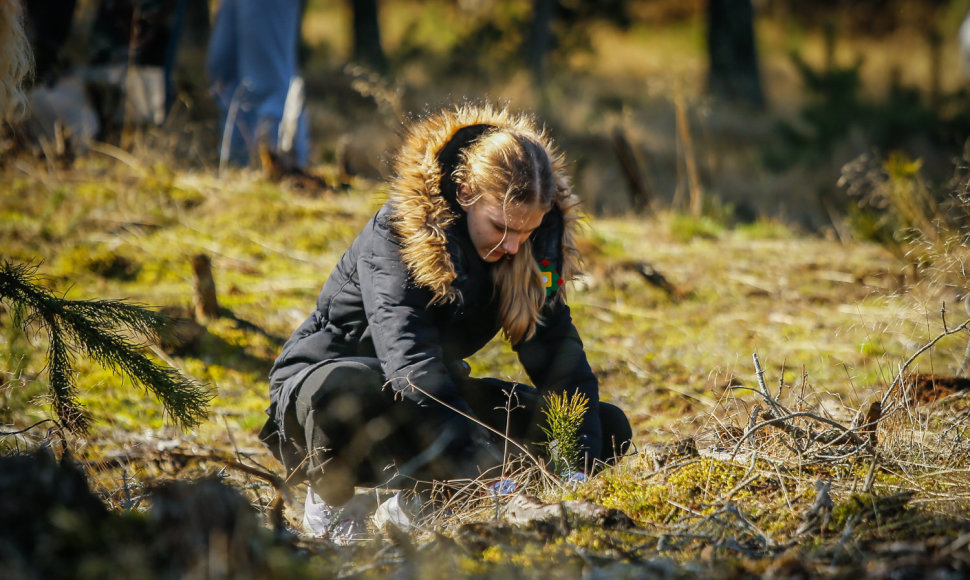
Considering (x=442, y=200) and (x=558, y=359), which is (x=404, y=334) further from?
(x=558, y=359)

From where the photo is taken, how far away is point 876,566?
1.74 meters

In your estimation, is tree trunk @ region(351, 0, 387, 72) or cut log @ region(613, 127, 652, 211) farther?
tree trunk @ region(351, 0, 387, 72)

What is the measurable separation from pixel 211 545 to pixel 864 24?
20.7m

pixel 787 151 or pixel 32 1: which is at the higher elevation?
pixel 32 1

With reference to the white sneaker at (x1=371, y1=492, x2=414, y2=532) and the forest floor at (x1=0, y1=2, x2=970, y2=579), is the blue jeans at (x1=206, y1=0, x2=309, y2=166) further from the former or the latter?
the white sneaker at (x1=371, y1=492, x2=414, y2=532)

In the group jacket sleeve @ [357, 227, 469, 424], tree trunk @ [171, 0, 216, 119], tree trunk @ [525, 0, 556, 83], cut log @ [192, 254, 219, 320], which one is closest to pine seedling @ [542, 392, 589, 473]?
jacket sleeve @ [357, 227, 469, 424]

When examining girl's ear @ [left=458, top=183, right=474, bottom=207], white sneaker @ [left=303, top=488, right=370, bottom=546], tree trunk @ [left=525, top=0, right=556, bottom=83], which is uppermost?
tree trunk @ [left=525, top=0, right=556, bottom=83]

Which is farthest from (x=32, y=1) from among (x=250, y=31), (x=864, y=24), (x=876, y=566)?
(x=864, y=24)

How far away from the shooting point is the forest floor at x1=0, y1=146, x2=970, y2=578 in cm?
202

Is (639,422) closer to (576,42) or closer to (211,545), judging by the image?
(211,545)

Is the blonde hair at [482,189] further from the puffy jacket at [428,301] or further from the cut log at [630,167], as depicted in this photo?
the cut log at [630,167]

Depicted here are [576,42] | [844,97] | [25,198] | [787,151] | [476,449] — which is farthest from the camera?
[576,42]

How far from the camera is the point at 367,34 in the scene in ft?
46.1

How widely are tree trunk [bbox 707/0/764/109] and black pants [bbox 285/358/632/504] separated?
43.9 ft
